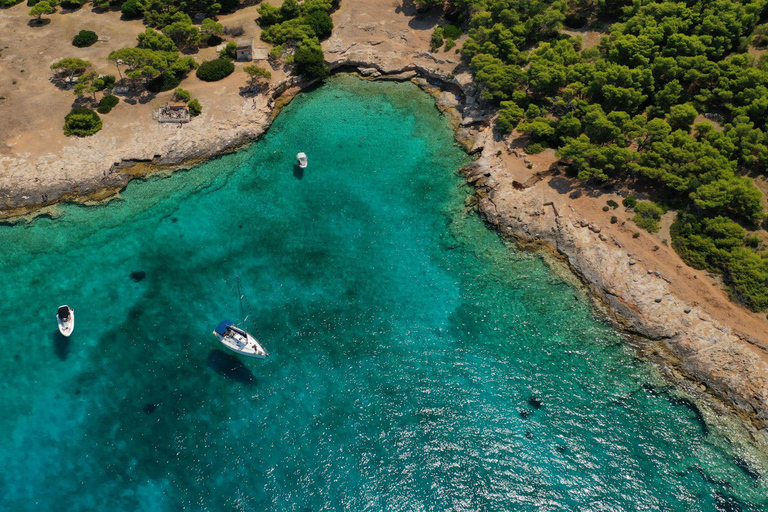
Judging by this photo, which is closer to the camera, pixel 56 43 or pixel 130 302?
pixel 130 302

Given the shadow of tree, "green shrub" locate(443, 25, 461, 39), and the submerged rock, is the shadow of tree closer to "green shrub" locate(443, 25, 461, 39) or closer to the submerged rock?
the submerged rock

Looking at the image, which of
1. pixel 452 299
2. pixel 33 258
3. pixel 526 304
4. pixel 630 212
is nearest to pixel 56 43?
pixel 33 258

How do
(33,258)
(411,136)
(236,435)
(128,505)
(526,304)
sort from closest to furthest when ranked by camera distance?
1. (128,505)
2. (236,435)
3. (526,304)
4. (33,258)
5. (411,136)

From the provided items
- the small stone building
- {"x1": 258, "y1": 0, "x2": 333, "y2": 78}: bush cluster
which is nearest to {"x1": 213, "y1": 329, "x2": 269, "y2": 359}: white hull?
{"x1": 258, "y1": 0, "x2": 333, "y2": 78}: bush cluster

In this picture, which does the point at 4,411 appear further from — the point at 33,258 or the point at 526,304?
the point at 526,304

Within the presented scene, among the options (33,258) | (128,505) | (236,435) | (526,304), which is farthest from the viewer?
(33,258)
